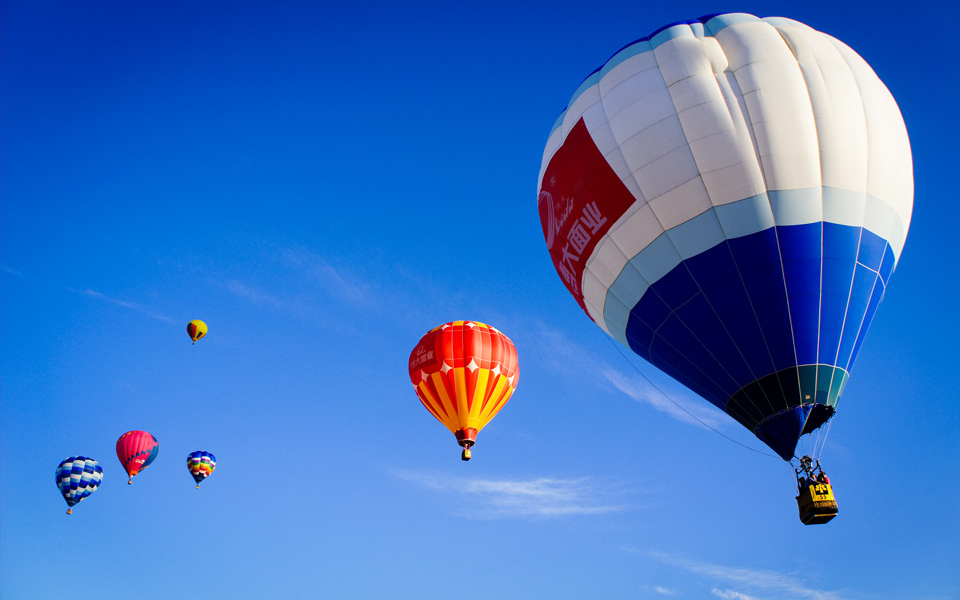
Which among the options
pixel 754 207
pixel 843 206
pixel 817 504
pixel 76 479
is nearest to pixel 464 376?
pixel 754 207

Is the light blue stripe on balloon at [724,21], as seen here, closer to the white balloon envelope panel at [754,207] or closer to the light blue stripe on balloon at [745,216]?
the white balloon envelope panel at [754,207]

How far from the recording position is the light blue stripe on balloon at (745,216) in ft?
36.2

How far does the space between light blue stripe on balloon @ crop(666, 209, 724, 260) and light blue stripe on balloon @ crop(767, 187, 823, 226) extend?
932mm

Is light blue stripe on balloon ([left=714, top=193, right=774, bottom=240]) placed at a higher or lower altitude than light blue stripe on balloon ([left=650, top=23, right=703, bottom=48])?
lower

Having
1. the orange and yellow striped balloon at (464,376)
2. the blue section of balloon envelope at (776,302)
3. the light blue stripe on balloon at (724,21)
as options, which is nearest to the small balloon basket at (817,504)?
the blue section of balloon envelope at (776,302)

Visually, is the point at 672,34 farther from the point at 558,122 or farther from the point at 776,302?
the point at 776,302

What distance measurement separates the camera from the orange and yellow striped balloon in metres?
17.9

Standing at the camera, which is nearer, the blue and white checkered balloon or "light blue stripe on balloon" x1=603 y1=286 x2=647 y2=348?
→ "light blue stripe on balloon" x1=603 y1=286 x2=647 y2=348

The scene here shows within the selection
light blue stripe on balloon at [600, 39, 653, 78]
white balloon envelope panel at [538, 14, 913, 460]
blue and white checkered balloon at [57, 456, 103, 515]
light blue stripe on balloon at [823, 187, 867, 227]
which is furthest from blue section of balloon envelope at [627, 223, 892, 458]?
blue and white checkered balloon at [57, 456, 103, 515]

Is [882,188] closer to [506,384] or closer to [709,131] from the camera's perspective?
[709,131]

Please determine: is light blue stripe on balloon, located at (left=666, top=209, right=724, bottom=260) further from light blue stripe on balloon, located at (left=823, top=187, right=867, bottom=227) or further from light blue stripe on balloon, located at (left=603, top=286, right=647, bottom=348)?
light blue stripe on balloon, located at (left=823, top=187, right=867, bottom=227)

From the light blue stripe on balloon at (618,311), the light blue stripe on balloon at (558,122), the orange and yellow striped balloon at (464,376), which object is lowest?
the light blue stripe on balloon at (618,311)

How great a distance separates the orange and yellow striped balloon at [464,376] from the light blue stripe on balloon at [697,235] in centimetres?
798

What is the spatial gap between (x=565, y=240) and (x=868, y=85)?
581 centimetres
